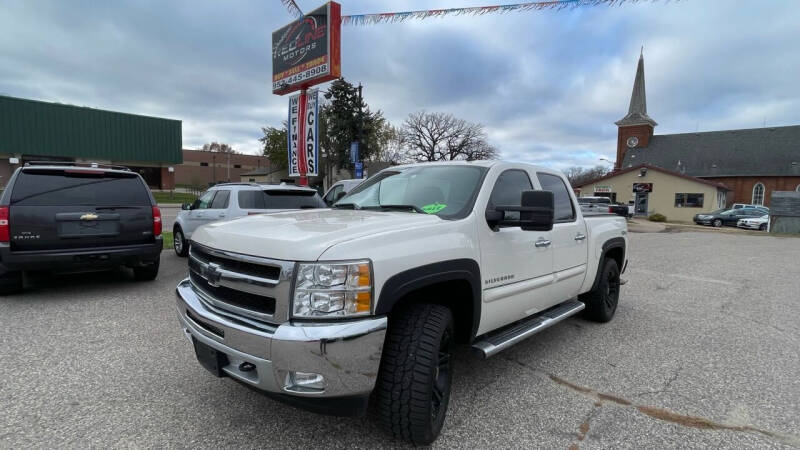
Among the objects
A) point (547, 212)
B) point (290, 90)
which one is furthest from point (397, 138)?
point (547, 212)

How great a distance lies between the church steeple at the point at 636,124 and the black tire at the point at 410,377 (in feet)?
213

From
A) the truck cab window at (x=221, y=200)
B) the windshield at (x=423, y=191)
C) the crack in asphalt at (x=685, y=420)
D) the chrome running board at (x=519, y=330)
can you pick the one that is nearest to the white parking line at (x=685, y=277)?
the chrome running board at (x=519, y=330)

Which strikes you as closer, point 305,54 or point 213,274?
point 213,274

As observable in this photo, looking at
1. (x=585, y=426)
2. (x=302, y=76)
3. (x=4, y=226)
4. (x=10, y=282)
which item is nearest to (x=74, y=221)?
(x=4, y=226)

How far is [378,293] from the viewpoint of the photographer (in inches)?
83.4

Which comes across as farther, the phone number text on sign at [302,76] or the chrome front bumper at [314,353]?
the phone number text on sign at [302,76]

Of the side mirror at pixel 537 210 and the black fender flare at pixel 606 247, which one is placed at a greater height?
the side mirror at pixel 537 210

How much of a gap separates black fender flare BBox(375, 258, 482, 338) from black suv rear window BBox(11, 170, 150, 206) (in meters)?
5.08

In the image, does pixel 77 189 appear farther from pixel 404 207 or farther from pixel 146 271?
pixel 404 207

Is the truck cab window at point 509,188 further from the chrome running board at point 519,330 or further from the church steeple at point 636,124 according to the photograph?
the church steeple at point 636,124

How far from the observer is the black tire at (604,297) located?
15.5 feet

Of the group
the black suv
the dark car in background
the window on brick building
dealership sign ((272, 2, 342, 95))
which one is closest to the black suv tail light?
the black suv

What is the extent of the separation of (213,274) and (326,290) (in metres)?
0.85

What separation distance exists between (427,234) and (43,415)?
271cm
